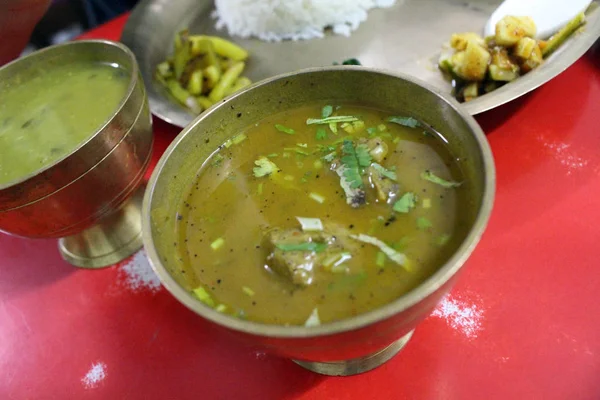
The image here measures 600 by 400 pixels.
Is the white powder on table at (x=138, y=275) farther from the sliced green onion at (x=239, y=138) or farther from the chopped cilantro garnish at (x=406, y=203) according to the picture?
the chopped cilantro garnish at (x=406, y=203)

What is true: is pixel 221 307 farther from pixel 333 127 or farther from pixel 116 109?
pixel 116 109

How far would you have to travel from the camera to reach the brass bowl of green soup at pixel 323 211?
0.92 meters

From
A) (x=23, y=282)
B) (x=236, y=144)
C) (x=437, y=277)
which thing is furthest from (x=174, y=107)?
(x=437, y=277)

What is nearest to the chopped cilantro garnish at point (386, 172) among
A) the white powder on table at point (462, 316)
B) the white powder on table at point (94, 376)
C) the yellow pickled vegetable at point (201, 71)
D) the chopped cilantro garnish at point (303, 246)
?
the chopped cilantro garnish at point (303, 246)

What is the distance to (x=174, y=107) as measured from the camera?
2016 mm

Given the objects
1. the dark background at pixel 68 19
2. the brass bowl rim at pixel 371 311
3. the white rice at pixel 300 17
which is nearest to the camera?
the brass bowl rim at pixel 371 311

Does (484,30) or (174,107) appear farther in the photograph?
(484,30)

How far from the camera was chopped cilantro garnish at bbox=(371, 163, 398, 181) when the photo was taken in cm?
119

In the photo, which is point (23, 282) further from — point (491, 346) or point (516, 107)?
point (516, 107)

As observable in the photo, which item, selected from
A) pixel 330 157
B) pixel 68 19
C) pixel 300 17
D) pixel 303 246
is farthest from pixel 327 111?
pixel 68 19

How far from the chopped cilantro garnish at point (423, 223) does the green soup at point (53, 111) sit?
1032mm

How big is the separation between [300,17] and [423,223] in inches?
72.4

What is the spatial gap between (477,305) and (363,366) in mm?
377

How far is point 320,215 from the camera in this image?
1.16 metres
